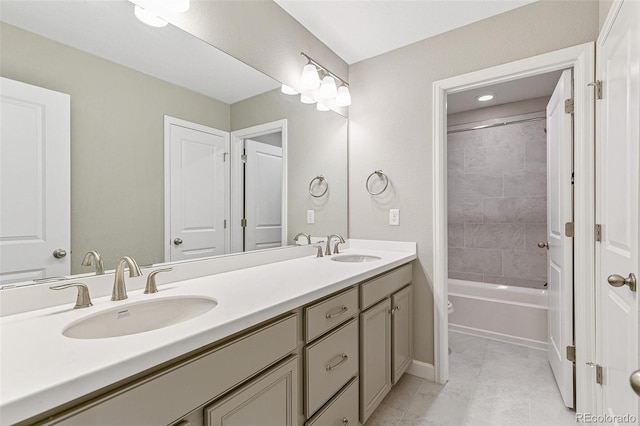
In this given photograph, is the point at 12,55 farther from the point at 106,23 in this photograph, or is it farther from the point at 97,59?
the point at 106,23

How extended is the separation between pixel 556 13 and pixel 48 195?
2527 millimetres

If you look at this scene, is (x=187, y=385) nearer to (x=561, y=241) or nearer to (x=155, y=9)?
(x=155, y=9)

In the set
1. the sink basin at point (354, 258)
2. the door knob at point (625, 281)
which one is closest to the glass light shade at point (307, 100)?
the sink basin at point (354, 258)

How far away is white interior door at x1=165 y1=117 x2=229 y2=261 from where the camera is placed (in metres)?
1.35

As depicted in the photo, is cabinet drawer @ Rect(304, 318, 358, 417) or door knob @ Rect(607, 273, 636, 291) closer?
door knob @ Rect(607, 273, 636, 291)

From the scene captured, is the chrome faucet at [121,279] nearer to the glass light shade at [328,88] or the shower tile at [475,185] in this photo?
the glass light shade at [328,88]

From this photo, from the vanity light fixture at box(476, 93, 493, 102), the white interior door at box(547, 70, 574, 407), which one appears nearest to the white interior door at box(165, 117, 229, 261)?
the white interior door at box(547, 70, 574, 407)

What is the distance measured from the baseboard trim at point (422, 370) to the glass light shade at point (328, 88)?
1.97m

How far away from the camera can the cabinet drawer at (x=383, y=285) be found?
5.02ft

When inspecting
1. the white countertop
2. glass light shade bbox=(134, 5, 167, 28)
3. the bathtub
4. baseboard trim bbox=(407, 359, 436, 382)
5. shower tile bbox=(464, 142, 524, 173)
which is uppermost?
glass light shade bbox=(134, 5, 167, 28)

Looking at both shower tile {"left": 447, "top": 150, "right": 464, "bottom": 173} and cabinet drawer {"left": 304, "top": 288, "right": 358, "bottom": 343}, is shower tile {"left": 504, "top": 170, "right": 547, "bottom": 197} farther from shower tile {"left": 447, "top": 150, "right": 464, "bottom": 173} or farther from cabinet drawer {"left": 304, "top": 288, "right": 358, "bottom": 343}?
cabinet drawer {"left": 304, "top": 288, "right": 358, "bottom": 343}

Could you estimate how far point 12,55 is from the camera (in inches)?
35.7

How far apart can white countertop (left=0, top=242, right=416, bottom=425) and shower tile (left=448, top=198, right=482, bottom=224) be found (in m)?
2.77

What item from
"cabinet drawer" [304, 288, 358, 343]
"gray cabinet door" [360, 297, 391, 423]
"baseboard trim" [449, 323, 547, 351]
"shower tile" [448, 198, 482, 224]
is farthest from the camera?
"shower tile" [448, 198, 482, 224]
